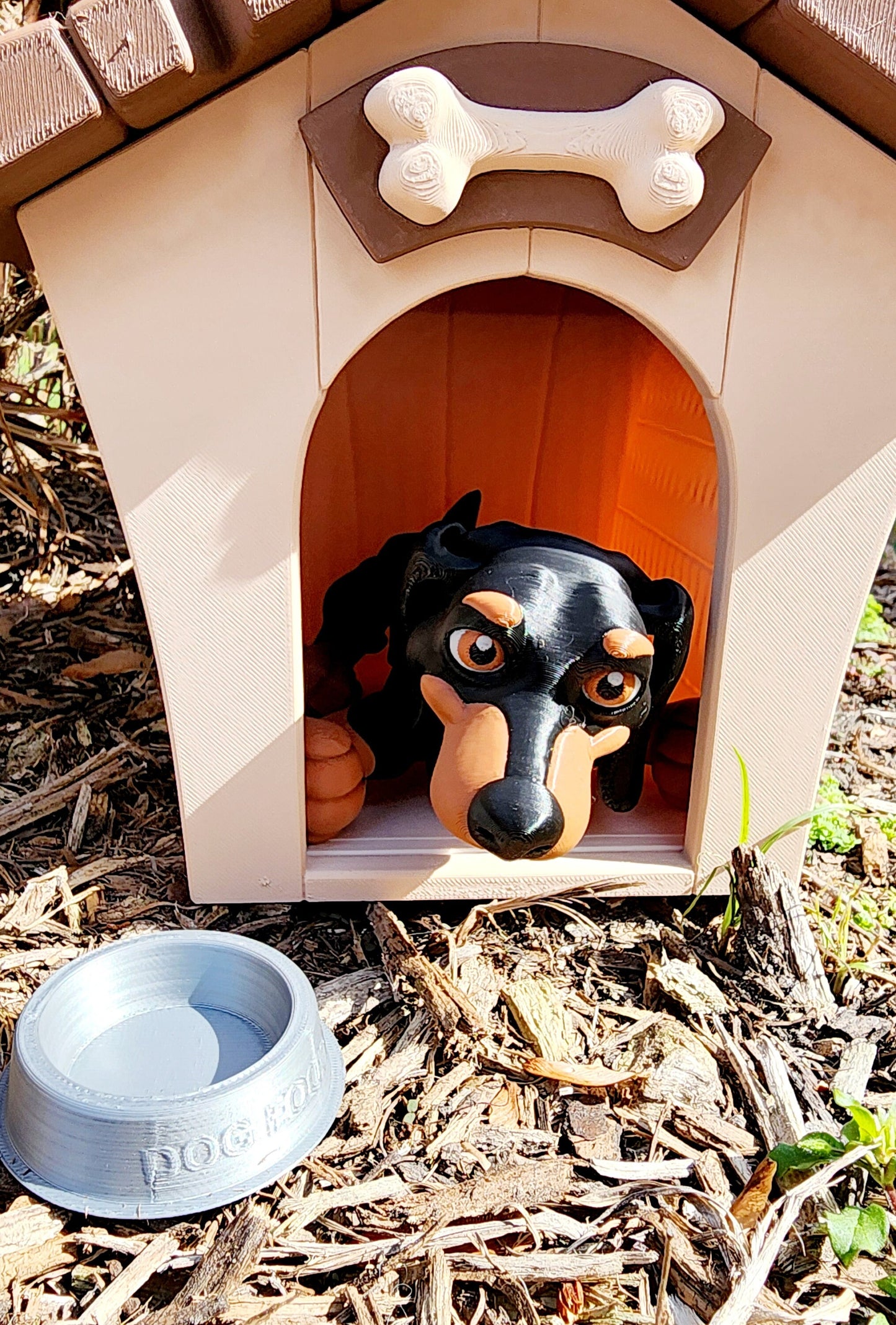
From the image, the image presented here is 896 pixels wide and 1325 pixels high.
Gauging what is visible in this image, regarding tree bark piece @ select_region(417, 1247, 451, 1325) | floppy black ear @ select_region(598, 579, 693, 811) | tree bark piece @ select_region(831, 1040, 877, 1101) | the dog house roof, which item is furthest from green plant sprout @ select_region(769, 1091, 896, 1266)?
the dog house roof

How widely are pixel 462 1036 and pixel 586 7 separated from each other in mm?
1316

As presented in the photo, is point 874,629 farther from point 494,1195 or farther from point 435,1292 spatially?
point 435,1292

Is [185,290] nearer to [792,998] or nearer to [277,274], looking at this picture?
[277,274]

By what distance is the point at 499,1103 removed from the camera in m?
1.40

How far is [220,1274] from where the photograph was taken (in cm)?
116

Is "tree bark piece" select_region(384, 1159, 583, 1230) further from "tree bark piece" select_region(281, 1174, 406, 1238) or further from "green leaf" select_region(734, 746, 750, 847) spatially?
"green leaf" select_region(734, 746, 750, 847)

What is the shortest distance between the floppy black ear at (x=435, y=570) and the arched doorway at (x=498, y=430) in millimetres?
623

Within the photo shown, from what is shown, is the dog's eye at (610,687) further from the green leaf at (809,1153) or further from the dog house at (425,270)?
the green leaf at (809,1153)

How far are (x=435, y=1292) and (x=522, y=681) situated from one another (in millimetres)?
729

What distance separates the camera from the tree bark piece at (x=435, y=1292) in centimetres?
112

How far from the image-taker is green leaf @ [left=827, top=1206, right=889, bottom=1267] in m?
1.15

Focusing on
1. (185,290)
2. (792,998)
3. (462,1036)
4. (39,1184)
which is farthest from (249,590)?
(792,998)

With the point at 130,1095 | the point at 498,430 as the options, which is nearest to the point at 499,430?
the point at 498,430

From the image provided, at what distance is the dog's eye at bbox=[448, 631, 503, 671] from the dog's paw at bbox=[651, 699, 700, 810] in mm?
495
